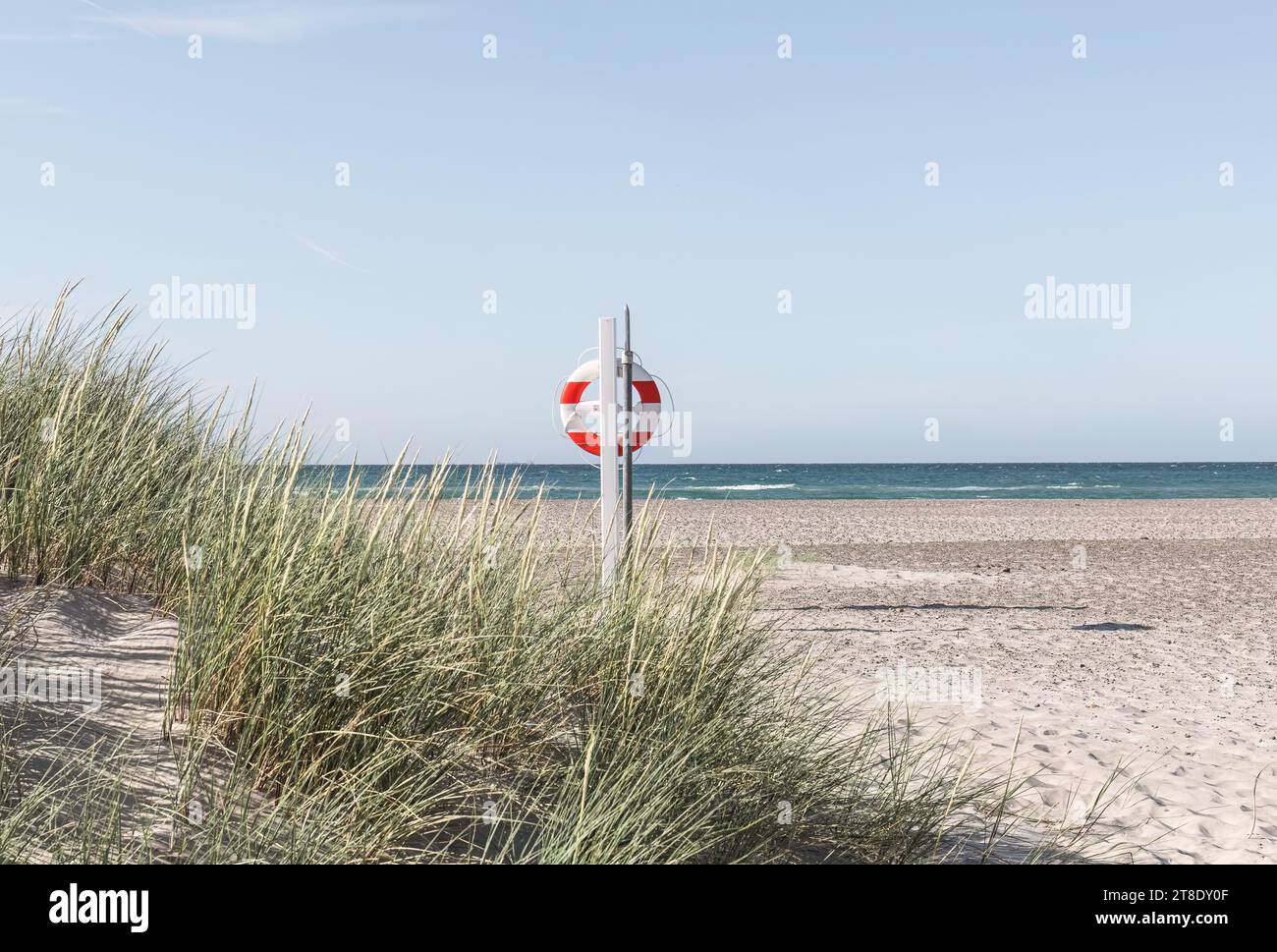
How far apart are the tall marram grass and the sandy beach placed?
28.3 inches

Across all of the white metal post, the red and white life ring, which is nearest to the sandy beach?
the white metal post

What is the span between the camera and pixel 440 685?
2.75 meters

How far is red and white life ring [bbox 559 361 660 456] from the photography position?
5.95 metres

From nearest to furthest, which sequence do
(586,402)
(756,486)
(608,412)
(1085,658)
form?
(608,412) < (586,402) < (1085,658) < (756,486)

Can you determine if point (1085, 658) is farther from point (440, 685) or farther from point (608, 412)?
point (440, 685)

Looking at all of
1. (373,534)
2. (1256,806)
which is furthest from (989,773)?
(373,534)

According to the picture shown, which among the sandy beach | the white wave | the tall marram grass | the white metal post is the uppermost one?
the white metal post

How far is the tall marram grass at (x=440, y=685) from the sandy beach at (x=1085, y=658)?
28.3 inches

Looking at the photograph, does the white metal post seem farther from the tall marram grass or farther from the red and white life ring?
the tall marram grass

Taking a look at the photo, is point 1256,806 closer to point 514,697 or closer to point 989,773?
point 989,773

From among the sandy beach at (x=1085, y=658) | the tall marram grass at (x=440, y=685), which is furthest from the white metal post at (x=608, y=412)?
the tall marram grass at (x=440, y=685)

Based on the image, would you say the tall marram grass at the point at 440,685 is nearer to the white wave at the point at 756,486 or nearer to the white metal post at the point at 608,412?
the white metal post at the point at 608,412

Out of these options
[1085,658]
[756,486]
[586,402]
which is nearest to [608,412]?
[586,402]

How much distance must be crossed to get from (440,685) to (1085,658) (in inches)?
246
